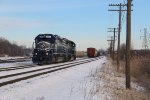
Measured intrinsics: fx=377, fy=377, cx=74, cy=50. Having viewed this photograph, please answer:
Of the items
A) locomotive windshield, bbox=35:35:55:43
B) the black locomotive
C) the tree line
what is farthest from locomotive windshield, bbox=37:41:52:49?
the tree line

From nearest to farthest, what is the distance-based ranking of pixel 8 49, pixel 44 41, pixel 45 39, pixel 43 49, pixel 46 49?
pixel 43 49
pixel 46 49
pixel 44 41
pixel 45 39
pixel 8 49

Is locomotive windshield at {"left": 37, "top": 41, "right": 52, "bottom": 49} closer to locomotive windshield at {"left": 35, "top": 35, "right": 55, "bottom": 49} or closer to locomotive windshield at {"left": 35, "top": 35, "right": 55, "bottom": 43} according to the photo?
locomotive windshield at {"left": 35, "top": 35, "right": 55, "bottom": 49}

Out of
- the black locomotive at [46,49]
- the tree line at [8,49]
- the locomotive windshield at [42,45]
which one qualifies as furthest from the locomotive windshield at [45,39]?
the tree line at [8,49]

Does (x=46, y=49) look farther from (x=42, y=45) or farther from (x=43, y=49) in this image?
(x=42, y=45)

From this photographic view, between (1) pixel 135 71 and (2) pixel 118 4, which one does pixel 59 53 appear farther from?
(1) pixel 135 71

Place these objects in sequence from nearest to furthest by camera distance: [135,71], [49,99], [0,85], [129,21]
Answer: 1. [49,99]
2. [0,85]
3. [129,21]
4. [135,71]

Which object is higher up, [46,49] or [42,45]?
[42,45]

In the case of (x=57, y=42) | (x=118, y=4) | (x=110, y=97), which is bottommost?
(x=110, y=97)

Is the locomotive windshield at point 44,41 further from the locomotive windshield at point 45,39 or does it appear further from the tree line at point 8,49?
the tree line at point 8,49

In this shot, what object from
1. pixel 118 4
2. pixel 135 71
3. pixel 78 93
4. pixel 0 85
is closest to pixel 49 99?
pixel 78 93

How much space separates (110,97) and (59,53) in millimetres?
36953

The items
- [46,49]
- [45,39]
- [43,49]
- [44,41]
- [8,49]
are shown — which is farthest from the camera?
[8,49]

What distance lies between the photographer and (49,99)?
1266 cm

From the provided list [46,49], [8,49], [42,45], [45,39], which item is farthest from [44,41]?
[8,49]
